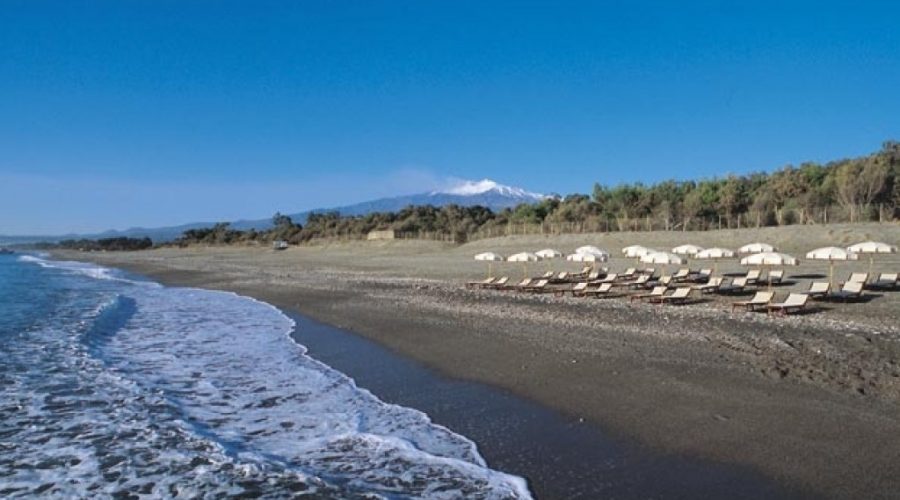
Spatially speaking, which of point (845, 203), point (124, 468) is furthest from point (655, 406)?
point (845, 203)

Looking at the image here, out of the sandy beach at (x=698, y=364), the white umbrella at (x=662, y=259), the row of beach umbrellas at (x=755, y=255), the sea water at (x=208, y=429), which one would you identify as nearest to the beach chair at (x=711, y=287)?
the sandy beach at (x=698, y=364)

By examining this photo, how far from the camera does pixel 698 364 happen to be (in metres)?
10.6

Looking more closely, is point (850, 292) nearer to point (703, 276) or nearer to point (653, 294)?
point (653, 294)

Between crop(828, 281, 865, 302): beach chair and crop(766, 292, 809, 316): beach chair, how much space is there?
5.59 feet

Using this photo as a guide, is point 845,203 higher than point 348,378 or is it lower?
higher

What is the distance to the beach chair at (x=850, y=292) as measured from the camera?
16.7 m

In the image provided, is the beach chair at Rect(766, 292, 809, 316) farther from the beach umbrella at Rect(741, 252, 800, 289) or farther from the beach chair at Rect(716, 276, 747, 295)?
the beach chair at Rect(716, 276, 747, 295)

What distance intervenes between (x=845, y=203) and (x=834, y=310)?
2903 centimetres

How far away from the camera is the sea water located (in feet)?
20.6

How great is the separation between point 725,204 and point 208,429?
46362mm

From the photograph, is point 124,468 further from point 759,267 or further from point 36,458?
point 759,267

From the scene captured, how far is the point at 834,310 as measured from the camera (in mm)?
15500

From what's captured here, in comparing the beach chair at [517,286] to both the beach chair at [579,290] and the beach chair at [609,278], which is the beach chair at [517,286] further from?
the beach chair at [609,278]

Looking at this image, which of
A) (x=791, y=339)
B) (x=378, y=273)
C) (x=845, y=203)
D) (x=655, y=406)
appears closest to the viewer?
(x=655, y=406)
